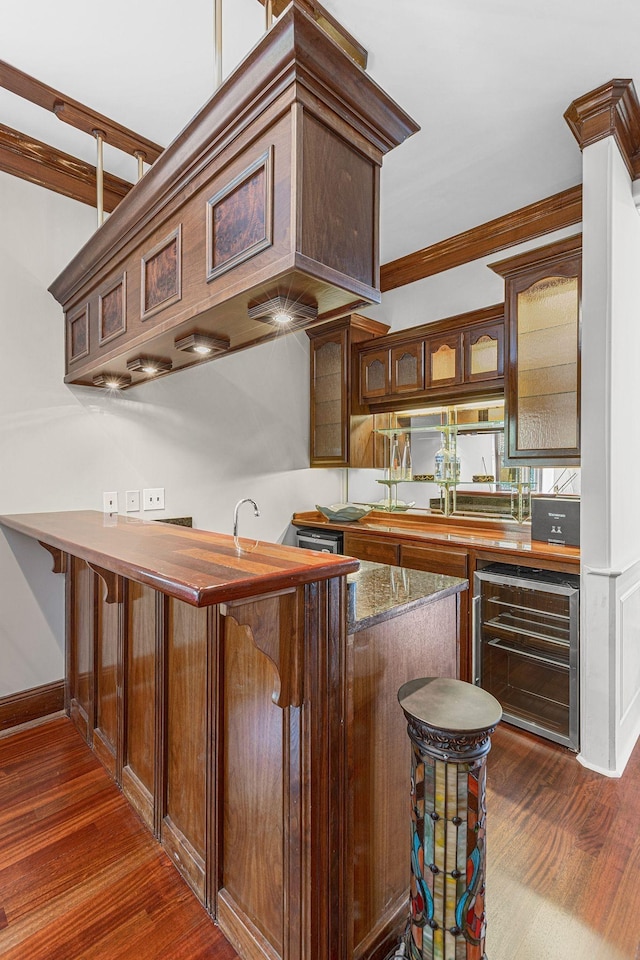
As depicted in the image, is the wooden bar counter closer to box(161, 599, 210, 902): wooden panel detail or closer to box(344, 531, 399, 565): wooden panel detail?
box(161, 599, 210, 902): wooden panel detail

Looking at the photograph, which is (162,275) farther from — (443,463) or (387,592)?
(443,463)

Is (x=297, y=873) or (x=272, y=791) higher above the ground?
(x=272, y=791)

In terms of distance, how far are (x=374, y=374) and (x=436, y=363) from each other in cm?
56

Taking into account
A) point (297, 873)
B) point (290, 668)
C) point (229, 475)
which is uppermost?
point (229, 475)

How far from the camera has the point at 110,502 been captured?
2.71 metres

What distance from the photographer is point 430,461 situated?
3.66 m

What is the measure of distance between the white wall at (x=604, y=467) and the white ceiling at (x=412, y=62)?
0.37m

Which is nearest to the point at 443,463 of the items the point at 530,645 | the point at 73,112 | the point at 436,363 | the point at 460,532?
the point at 460,532

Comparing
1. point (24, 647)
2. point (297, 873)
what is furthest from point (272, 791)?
point (24, 647)

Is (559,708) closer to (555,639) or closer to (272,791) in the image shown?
(555,639)

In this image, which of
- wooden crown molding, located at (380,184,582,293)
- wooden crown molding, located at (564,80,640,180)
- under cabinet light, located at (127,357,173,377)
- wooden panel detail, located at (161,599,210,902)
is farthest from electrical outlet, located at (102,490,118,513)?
wooden crown molding, located at (564,80,640,180)

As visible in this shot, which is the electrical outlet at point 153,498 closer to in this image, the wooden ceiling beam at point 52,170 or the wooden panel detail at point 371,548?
the wooden panel detail at point 371,548

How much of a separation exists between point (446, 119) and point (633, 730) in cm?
311

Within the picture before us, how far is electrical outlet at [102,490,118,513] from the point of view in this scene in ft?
8.81
